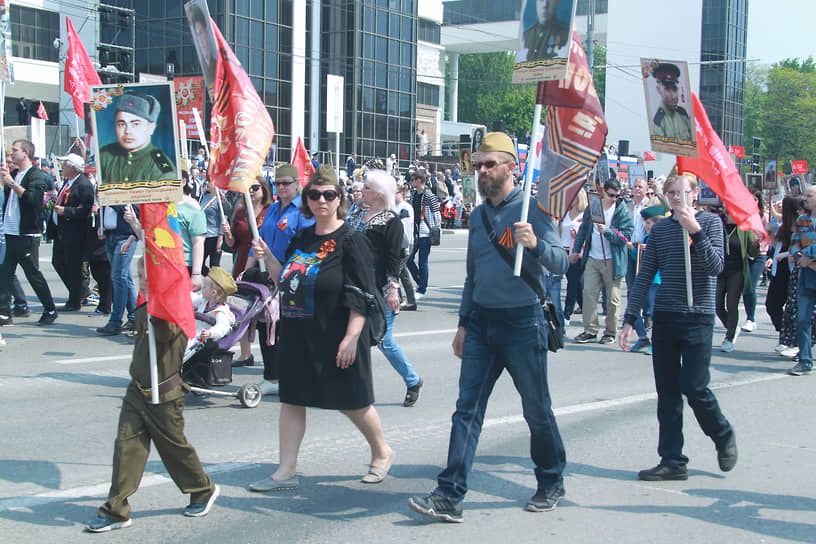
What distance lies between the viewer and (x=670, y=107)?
5.86 m

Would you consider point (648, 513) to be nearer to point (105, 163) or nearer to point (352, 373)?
point (352, 373)

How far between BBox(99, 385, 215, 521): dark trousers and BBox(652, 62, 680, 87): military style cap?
12.4 ft

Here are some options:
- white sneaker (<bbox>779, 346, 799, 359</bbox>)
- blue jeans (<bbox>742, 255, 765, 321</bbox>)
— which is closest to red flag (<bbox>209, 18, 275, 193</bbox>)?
white sneaker (<bbox>779, 346, 799, 359</bbox>)

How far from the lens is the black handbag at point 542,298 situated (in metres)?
4.64

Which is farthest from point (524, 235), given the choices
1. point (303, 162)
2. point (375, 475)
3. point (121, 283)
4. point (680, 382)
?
point (303, 162)

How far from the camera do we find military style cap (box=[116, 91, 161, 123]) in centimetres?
466

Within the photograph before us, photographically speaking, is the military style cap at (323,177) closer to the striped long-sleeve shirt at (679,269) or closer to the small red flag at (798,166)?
the striped long-sleeve shirt at (679,269)

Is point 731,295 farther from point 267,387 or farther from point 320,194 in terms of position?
point 320,194

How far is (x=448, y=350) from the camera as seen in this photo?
9867 millimetres

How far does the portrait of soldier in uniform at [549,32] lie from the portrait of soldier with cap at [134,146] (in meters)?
2.03

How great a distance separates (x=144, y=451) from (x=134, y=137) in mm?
1674

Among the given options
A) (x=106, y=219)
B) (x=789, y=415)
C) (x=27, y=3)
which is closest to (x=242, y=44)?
(x=27, y=3)

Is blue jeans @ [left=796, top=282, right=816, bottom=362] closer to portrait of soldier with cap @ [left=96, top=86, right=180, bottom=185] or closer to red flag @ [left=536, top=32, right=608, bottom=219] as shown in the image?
red flag @ [left=536, top=32, right=608, bottom=219]

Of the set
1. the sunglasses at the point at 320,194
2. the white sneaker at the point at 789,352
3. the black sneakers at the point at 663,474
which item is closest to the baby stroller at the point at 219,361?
the sunglasses at the point at 320,194
